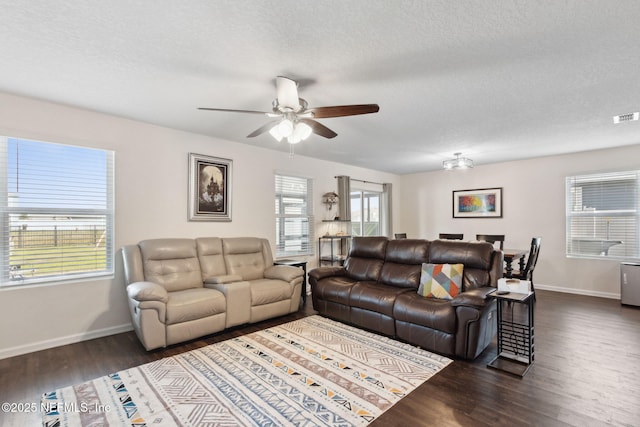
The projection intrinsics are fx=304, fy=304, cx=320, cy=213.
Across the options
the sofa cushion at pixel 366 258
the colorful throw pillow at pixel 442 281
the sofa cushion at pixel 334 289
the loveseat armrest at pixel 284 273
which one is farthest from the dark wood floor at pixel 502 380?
the sofa cushion at pixel 366 258

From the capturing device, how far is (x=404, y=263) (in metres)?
3.96

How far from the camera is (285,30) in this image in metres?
1.96

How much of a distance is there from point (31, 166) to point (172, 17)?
2.57 meters

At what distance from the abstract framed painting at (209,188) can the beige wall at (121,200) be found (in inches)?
3.7

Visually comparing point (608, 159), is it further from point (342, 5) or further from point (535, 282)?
point (342, 5)

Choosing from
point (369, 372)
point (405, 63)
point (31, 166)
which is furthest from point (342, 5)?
point (31, 166)

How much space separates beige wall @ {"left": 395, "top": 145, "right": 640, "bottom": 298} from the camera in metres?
5.19

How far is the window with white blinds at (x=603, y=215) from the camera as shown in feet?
16.4

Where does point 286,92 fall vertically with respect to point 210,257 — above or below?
above

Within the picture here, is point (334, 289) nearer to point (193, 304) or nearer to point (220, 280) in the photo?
point (220, 280)

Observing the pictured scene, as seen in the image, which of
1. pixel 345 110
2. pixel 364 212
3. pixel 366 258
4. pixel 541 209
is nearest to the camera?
pixel 345 110

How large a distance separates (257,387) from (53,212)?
2871 millimetres

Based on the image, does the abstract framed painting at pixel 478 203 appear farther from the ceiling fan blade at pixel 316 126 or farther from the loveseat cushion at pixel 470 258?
the ceiling fan blade at pixel 316 126

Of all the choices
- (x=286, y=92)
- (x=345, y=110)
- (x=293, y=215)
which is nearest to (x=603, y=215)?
(x=293, y=215)
